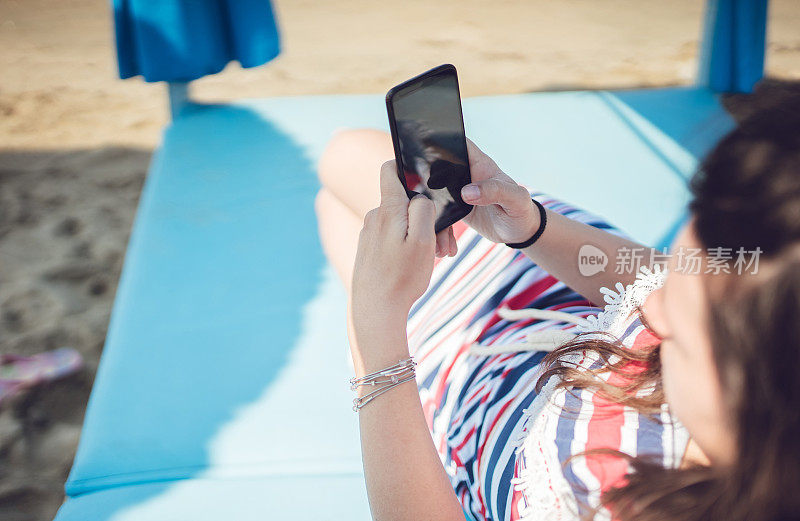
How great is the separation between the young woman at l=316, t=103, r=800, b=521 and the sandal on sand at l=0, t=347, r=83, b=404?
1.11m

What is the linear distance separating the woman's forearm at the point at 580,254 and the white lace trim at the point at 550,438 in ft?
0.35

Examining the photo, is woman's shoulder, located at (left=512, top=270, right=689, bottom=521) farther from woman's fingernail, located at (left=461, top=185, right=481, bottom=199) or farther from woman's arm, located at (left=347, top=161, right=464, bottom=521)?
woman's fingernail, located at (left=461, top=185, right=481, bottom=199)

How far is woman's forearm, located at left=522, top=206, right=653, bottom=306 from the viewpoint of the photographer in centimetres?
115

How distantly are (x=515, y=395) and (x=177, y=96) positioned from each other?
6.21 ft

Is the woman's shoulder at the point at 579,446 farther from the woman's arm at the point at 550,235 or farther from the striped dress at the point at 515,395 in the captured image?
the woman's arm at the point at 550,235

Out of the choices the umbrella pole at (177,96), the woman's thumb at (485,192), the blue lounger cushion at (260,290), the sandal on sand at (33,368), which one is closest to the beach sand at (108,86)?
the sandal on sand at (33,368)

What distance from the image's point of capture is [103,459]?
126 cm

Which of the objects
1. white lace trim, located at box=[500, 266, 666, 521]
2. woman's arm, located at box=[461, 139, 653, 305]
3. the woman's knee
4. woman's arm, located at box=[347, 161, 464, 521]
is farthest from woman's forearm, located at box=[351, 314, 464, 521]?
the woman's knee

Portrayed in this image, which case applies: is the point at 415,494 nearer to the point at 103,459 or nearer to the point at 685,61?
the point at 103,459

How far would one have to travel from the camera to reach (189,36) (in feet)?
7.21

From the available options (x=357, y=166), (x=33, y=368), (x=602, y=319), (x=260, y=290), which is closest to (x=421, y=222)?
(x=602, y=319)

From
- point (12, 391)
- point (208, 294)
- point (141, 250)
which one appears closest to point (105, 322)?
point (12, 391)

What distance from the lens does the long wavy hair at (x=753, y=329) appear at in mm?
552

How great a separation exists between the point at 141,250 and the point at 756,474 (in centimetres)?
158
